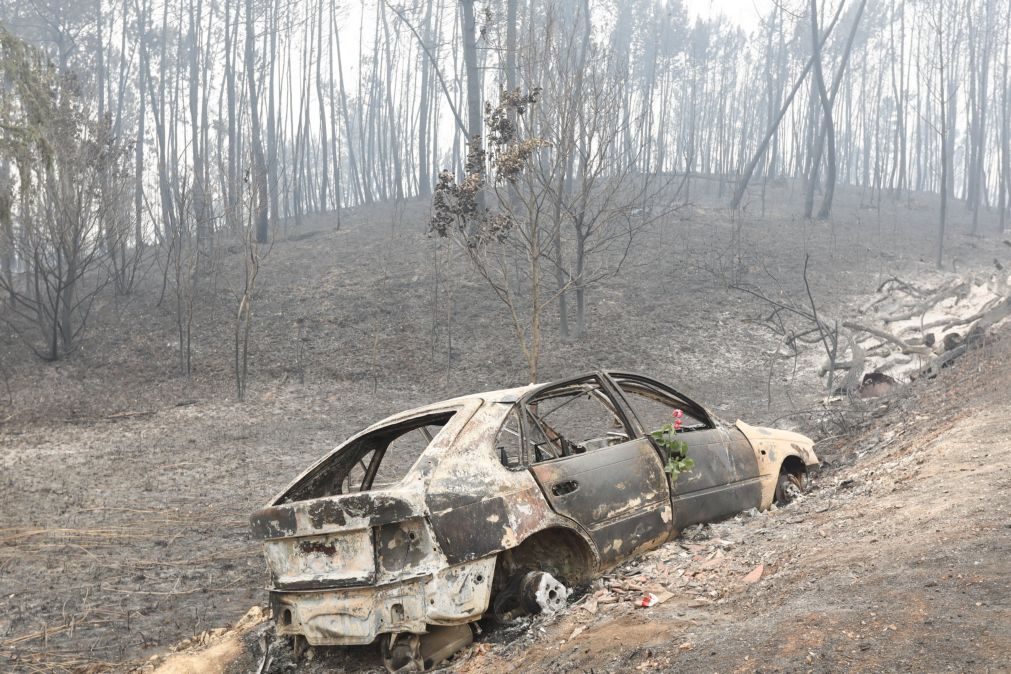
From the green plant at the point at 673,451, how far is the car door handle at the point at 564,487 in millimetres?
891

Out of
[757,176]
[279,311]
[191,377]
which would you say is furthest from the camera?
[757,176]

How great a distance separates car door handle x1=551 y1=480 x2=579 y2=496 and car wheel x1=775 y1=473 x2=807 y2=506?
2485mm

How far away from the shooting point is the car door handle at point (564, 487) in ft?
15.3

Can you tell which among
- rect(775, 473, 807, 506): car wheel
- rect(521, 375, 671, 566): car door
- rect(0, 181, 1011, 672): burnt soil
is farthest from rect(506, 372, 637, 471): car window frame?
rect(775, 473, 807, 506): car wheel

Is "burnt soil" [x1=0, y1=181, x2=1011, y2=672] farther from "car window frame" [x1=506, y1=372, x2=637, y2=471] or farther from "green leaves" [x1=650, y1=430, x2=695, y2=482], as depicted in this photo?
"car window frame" [x1=506, y1=372, x2=637, y2=471]

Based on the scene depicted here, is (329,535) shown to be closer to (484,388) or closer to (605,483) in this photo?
(605,483)

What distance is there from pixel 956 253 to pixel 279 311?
2396cm

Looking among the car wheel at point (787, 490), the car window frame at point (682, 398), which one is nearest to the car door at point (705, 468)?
the car window frame at point (682, 398)

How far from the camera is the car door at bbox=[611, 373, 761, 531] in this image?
5461 mm

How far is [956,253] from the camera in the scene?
29.3m

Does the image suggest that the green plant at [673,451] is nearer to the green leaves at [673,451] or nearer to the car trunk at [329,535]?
the green leaves at [673,451]

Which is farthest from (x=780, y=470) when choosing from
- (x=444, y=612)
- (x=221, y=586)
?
(x=221, y=586)

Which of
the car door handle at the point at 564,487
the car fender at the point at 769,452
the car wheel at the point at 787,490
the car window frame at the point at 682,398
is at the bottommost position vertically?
the car wheel at the point at 787,490

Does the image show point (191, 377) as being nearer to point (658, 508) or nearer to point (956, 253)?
point (658, 508)
